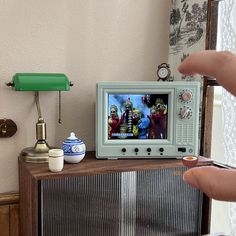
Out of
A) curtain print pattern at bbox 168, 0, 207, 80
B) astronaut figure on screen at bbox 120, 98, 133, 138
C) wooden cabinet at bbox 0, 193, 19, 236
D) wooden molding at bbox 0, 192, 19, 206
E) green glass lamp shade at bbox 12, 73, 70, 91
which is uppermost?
curtain print pattern at bbox 168, 0, 207, 80

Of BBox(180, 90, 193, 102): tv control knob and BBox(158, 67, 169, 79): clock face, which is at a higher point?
BBox(158, 67, 169, 79): clock face

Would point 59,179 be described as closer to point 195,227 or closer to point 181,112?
point 181,112

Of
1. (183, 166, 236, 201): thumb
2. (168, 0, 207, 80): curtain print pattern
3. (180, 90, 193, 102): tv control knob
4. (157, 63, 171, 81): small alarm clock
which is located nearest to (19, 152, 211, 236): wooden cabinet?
(180, 90, 193, 102): tv control knob

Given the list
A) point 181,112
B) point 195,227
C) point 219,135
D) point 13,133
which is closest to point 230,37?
point 181,112

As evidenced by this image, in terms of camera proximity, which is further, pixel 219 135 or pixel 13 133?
pixel 219 135

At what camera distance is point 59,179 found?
1352 millimetres

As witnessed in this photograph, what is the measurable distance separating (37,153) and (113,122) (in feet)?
1.27

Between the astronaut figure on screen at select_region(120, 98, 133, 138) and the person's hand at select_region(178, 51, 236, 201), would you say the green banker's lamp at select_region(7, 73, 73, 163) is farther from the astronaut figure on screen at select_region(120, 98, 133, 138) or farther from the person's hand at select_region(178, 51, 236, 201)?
the person's hand at select_region(178, 51, 236, 201)

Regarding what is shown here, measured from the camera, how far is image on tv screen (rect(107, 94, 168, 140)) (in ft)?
5.14

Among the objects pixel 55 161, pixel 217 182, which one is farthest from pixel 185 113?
pixel 217 182

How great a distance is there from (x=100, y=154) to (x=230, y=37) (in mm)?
853

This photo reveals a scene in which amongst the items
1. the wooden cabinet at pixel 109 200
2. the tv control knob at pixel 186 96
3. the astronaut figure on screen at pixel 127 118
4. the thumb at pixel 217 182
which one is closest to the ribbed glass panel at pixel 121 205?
the wooden cabinet at pixel 109 200

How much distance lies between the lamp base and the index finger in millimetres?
1395

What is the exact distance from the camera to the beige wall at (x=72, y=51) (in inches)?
63.5
